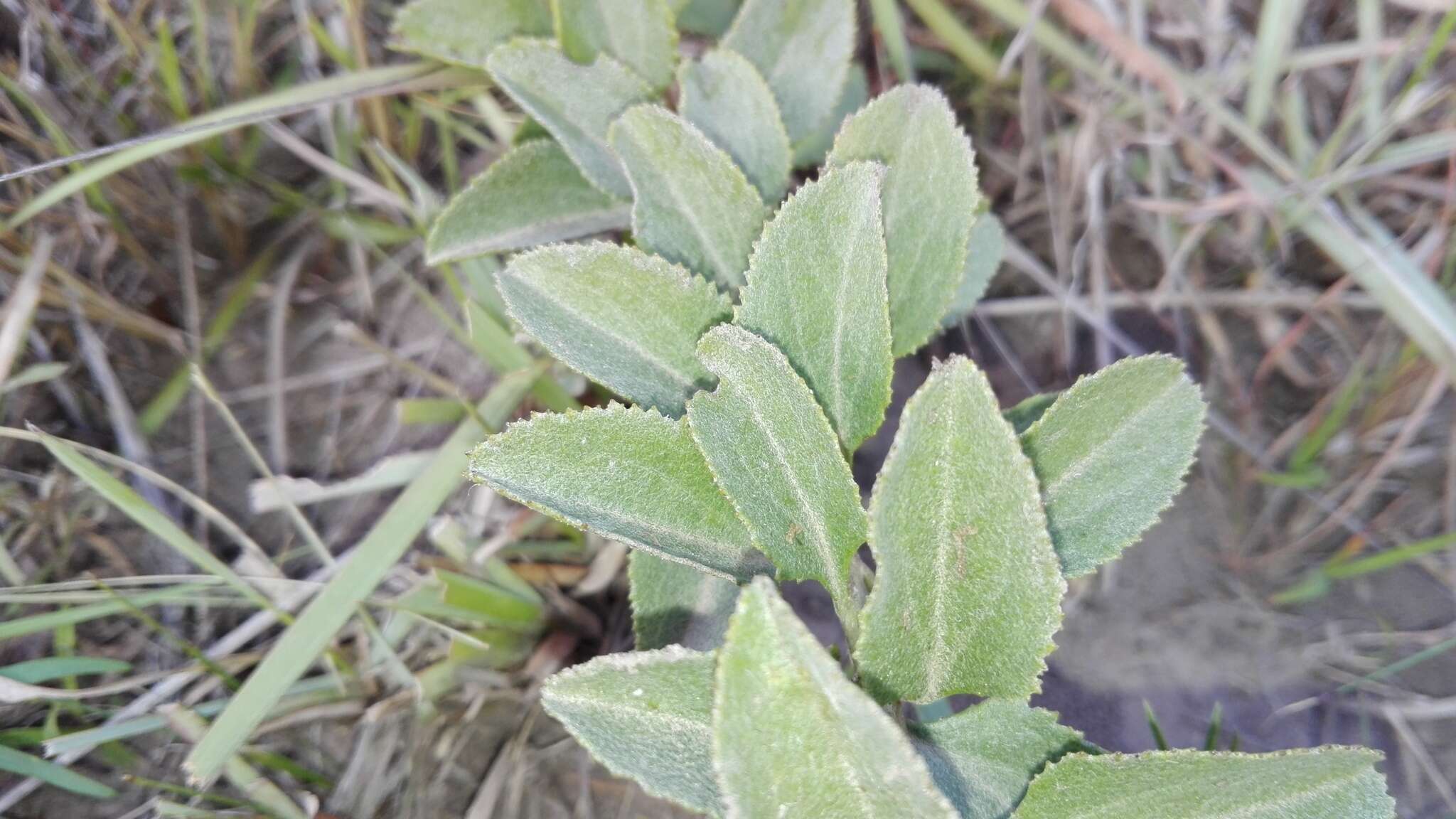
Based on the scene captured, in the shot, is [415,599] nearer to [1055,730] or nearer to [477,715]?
[477,715]

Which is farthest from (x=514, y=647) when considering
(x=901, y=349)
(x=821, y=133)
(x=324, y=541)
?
(x=821, y=133)

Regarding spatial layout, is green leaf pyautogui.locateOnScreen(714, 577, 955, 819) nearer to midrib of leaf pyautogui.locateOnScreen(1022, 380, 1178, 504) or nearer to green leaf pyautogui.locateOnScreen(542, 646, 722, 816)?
green leaf pyautogui.locateOnScreen(542, 646, 722, 816)

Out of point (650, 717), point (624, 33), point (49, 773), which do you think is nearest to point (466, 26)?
point (624, 33)

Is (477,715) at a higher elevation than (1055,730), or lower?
lower

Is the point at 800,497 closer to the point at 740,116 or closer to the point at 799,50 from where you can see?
the point at 740,116

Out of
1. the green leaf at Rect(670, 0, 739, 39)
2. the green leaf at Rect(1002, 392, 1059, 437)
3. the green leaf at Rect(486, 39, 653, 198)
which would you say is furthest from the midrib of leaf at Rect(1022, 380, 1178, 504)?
the green leaf at Rect(670, 0, 739, 39)

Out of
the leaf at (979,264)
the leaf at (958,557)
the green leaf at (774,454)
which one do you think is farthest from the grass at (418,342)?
the leaf at (958,557)
